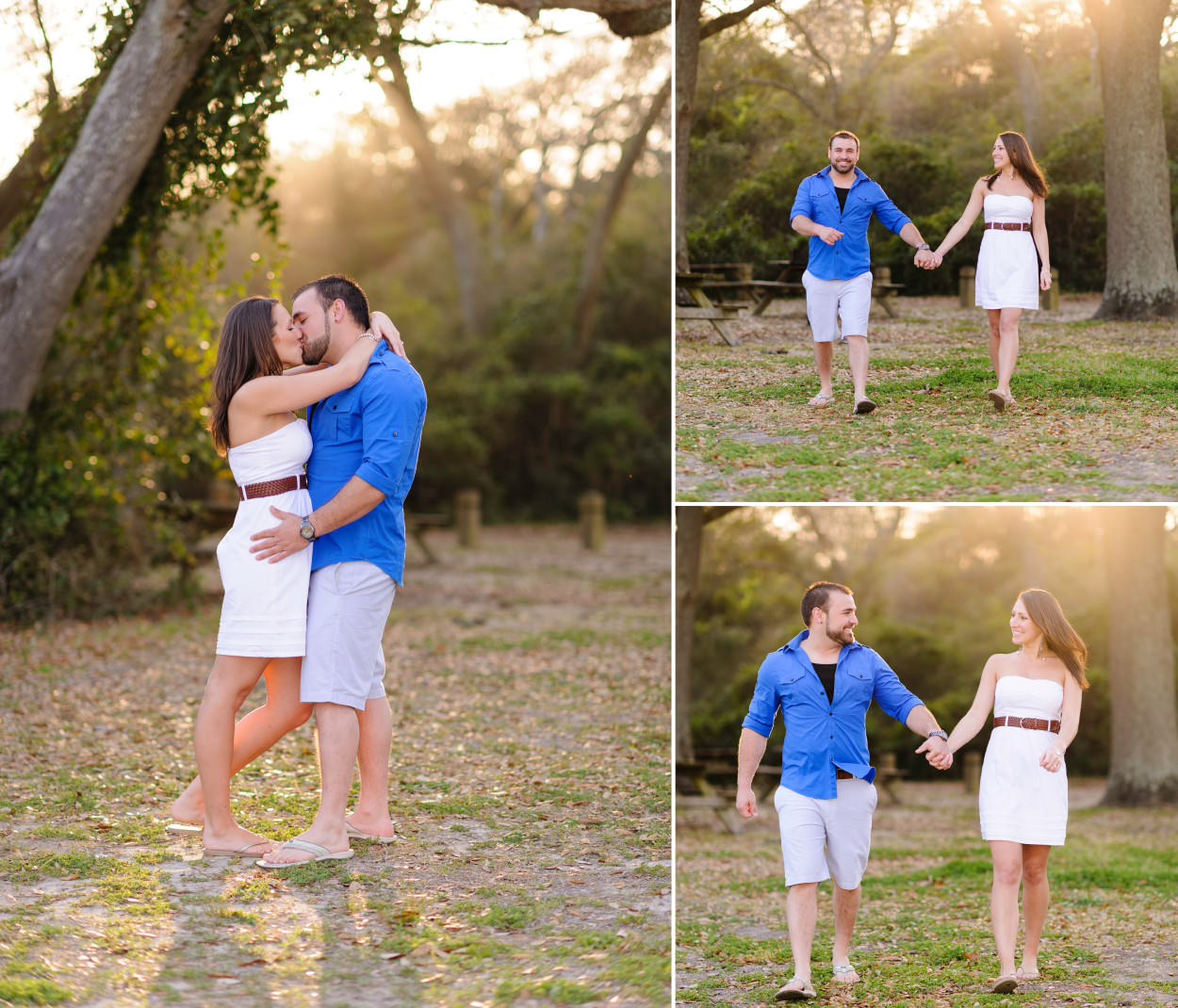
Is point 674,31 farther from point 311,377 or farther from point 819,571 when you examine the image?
point 819,571

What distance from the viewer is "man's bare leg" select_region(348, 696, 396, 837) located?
15.3ft

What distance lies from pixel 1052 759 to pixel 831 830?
0.78m

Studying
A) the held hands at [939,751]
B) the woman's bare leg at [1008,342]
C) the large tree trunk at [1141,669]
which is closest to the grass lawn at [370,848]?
the held hands at [939,751]

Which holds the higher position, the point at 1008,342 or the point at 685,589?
the point at 1008,342

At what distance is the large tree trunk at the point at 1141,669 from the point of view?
33.4 feet

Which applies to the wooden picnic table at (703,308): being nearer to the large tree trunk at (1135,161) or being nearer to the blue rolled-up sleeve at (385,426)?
the blue rolled-up sleeve at (385,426)

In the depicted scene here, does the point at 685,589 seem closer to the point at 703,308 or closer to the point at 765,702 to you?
the point at 703,308

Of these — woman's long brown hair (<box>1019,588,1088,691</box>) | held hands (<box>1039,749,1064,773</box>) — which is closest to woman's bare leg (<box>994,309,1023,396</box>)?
woman's long brown hair (<box>1019,588,1088,691</box>)

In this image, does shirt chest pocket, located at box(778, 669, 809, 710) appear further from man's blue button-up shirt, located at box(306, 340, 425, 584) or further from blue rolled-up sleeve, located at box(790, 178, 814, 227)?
blue rolled-up sleeve, located at box(790, 178, 814, 227)

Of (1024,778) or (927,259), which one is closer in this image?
(1024,778)

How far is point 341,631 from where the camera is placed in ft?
14.4

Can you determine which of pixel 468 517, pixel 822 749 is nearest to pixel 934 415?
pixel 822 749

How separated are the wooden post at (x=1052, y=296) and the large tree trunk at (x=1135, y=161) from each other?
8.7 inches

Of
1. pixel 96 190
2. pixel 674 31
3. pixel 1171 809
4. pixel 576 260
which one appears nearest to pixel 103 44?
pixel 96 190
